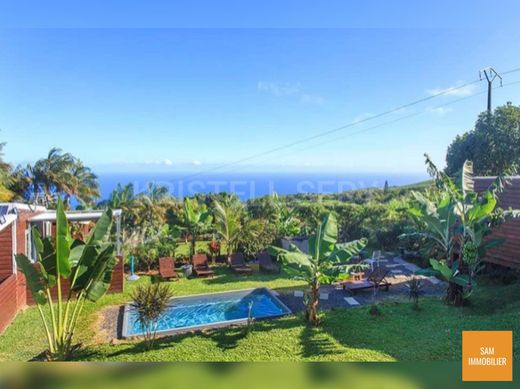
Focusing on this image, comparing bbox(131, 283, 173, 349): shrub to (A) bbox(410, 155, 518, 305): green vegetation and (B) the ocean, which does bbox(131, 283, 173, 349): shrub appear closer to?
(A) bbox(410, 155, 518, 305): green vegetation

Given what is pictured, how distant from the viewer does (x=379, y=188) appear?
30188 mm

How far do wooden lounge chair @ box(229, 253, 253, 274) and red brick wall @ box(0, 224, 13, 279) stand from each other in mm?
6703

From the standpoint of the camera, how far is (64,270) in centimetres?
488

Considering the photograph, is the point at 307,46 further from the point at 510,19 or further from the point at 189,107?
the point at 189,107

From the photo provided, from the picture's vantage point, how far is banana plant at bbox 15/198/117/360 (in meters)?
4.80

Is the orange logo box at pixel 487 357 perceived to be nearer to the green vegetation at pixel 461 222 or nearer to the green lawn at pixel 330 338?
the green lawn at pixel 330 338

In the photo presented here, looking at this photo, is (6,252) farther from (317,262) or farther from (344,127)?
(344,127)

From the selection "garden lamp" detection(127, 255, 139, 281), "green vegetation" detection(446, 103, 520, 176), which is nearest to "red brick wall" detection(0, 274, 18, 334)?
"garden lamp" detection(127, 255, 139, 281)

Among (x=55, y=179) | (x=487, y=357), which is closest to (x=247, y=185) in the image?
(x=55, y=179)

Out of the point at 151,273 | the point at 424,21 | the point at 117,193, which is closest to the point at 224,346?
the point at 151,273

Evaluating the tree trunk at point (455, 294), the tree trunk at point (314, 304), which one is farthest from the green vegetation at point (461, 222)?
the tree trunk at point (314, 304)

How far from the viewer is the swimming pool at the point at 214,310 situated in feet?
23.7

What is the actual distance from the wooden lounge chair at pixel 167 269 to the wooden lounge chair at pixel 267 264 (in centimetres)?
319

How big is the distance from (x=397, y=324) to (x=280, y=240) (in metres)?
8.19
